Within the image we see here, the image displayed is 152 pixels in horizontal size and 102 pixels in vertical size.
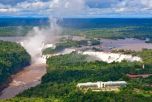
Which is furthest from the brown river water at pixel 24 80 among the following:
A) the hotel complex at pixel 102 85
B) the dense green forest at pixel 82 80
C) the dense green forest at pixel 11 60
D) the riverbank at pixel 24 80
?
the hotel complex at pixel 102 85

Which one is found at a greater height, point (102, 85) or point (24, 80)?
point (102, 85)

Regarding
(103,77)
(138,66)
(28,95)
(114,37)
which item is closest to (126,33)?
(114,37)

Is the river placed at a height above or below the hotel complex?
below

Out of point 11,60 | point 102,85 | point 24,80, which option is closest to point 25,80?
point 24,80

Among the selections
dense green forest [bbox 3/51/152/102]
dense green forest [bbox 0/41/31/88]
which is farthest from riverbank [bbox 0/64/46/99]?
dense green forest [bbox 3/51/152/102]

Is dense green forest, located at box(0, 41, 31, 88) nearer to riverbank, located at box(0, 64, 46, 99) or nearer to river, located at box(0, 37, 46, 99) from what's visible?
river, located at box(0, 37, 46, 99)

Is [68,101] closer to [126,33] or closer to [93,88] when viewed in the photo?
[93,88]

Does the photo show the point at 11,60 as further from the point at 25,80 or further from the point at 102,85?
the point at 102,85
